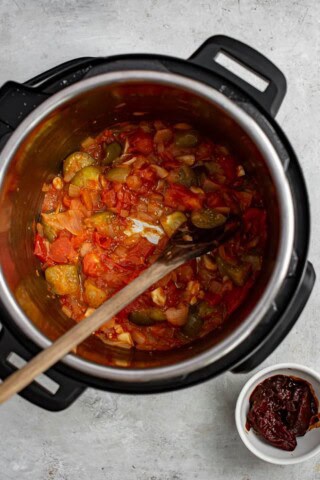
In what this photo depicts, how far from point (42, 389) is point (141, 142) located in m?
0.92

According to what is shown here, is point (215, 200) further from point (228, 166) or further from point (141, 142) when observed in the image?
point (141, 142)

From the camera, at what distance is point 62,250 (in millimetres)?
2088

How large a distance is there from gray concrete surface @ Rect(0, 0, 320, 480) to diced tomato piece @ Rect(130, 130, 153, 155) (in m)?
0.37

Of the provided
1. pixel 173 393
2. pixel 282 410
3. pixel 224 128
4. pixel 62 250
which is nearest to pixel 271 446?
pixel 282 410

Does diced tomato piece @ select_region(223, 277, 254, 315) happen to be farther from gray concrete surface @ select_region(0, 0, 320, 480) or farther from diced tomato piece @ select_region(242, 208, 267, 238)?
gray concrete surface @ select_region(0, 0, 320, 480)

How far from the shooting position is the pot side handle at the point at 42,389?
1.73m

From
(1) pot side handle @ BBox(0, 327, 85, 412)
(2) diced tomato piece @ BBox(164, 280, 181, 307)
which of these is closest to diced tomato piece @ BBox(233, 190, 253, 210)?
(2) diced tomato piece @ BBox(164, 280, 181, 307)

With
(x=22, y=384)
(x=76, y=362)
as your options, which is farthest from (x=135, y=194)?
(x=22, y=384)

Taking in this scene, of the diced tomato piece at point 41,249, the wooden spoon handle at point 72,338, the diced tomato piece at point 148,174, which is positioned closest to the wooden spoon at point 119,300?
the wooden spoon handle at point 72,338

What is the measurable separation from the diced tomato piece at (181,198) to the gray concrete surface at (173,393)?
1.54 feet

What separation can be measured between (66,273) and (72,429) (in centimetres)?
63

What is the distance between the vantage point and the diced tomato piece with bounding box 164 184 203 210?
6.79 feet

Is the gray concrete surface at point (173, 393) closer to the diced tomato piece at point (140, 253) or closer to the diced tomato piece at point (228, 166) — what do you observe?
the diced tomato piece at point (228, 166)

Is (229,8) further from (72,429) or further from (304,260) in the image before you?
(72,429)
